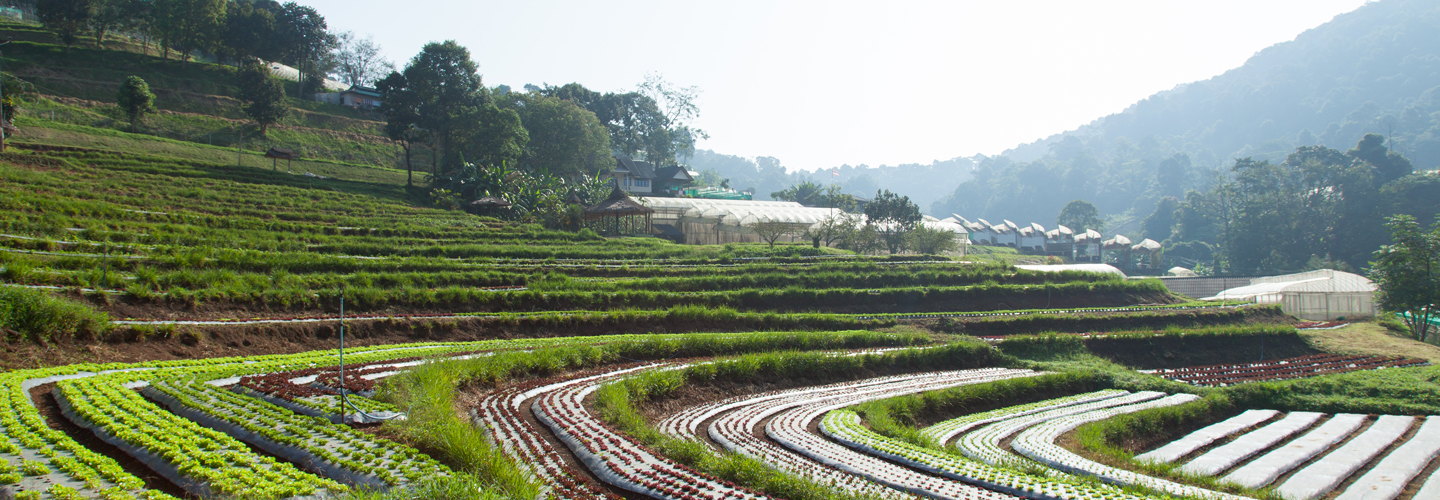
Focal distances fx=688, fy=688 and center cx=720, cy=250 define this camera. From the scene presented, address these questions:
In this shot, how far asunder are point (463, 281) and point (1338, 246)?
302 feet

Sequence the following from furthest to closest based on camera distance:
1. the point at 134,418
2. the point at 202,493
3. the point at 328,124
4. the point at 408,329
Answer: the point at 328,124 < the point at 408,329 < the point at 134,418 < the point at 202,493

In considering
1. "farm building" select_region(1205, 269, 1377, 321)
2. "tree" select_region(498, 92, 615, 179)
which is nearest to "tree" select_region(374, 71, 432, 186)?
"tree" select_region(498, 92, 615, 179)

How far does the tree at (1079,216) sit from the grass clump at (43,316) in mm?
112922

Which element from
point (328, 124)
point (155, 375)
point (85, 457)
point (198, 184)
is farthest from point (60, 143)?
point (85, 457)

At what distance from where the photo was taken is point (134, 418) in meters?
8.95

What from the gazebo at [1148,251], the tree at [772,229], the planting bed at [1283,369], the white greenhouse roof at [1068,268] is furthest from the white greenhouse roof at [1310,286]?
the gazebo at [1148,251]

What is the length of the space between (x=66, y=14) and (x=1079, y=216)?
396 feet

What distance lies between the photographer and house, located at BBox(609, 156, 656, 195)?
73.1 metres

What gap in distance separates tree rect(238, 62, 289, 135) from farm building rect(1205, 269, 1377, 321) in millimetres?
67329

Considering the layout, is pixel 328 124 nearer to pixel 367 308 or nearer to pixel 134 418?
pixel 367 308

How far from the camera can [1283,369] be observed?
24.7 meters

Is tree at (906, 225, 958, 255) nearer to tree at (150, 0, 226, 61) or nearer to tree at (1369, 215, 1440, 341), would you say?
tree at (1369, 215, 1440, 341)

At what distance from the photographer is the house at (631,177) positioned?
73.1m

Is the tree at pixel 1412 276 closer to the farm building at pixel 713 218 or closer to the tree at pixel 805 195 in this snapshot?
the farm building at pixel 713 218
